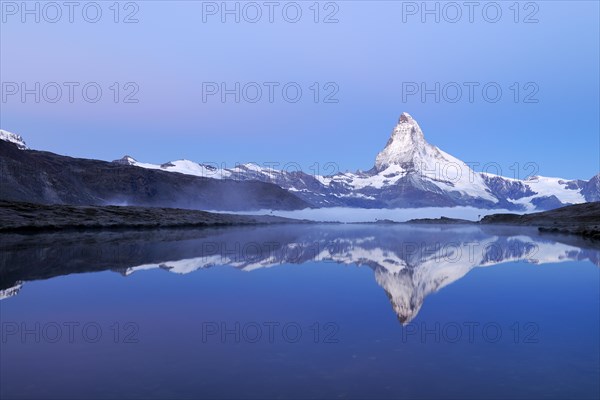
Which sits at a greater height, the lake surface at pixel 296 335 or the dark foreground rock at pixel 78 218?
the dark foreground rock at pixel 78 218

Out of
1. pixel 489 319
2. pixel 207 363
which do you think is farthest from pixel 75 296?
pixel 489 319

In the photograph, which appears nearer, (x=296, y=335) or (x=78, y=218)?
(x=296, y=335)

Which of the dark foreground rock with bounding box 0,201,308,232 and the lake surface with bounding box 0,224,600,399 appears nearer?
the lake surface with bounding box 0,224,600,399

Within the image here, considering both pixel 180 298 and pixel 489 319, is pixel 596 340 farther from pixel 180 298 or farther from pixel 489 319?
pixel 180 298

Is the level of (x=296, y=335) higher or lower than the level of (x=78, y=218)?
lower

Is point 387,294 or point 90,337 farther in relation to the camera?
point 387,294

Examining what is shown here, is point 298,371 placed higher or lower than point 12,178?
lower

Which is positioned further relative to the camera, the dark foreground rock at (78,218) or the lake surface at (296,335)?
the dark foreground rock at (78,218)

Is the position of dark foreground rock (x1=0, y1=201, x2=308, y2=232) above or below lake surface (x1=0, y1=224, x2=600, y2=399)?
above
